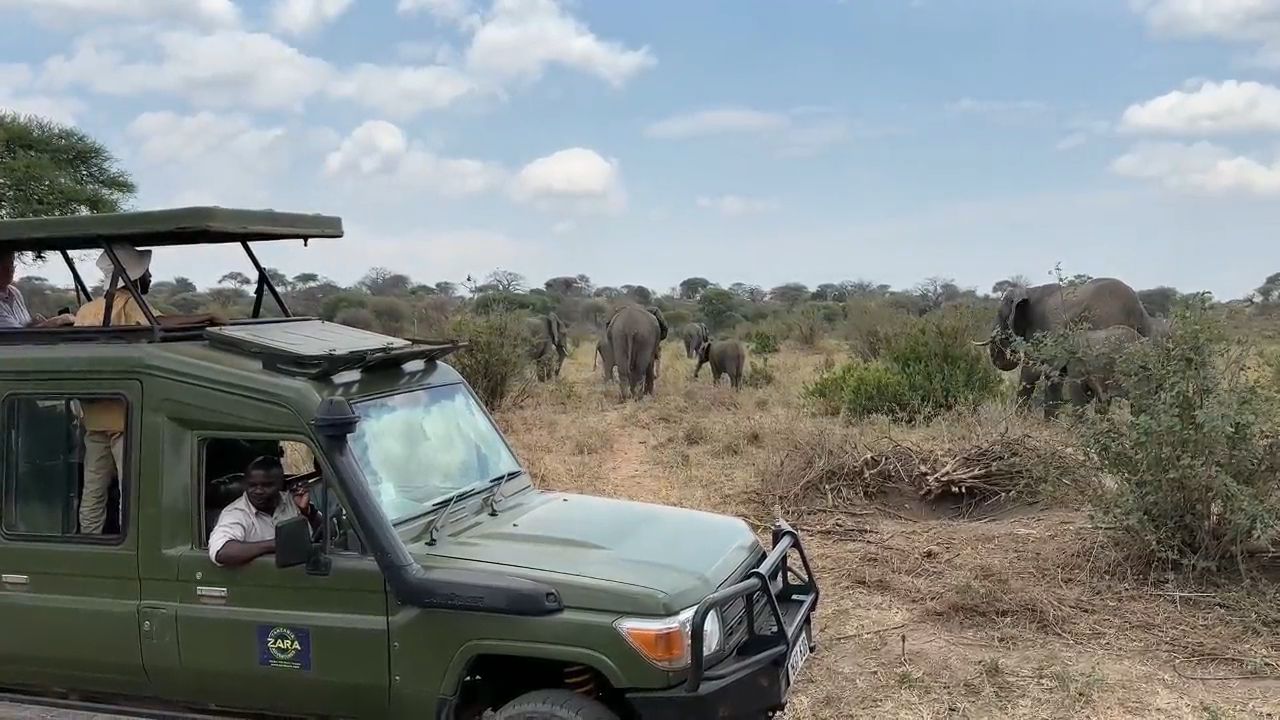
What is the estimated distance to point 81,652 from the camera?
4203 millimetres

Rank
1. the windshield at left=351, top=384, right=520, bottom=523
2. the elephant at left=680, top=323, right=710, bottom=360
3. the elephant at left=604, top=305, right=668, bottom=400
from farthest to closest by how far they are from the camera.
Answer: the elephant at left=680, top=323, right=710, bottom=360
the elephant at left=604, top=305, right=668, bottom=400
the windshield at left=351, top=384, right=520, bottom=523

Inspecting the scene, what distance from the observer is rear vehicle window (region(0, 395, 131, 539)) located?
431 cm

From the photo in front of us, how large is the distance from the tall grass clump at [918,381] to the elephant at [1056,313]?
44cm

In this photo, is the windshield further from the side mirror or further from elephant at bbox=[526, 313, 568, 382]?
elephant at bbox=[526, 313, 568, 382]

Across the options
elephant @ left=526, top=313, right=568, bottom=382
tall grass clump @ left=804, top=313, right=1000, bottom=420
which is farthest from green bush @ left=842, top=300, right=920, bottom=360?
elephant @ left=526, top=313, right=568, bottom=382

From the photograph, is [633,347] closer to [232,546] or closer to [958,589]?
[958,589]

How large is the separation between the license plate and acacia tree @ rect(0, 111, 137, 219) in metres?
12.6

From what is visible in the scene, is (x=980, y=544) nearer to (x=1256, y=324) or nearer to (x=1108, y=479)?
(x=1108, y=479)

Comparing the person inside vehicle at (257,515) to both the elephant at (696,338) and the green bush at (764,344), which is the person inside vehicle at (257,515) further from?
the green bush at (764,344)

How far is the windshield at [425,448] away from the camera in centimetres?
411

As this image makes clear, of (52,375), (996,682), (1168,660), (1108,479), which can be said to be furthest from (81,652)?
(1108,479)

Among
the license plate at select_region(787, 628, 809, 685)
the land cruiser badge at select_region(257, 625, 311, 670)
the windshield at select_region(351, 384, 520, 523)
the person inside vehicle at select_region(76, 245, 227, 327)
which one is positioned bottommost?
the license plate at select_region(787, 628, 809, 685)

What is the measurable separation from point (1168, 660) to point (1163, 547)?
3.81 ft

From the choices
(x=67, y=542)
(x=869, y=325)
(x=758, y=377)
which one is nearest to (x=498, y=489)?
(x=67, y=542)
